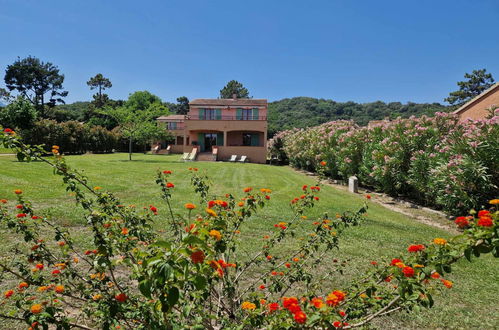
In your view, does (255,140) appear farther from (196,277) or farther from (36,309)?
(196,277)

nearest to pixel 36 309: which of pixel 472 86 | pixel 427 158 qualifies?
pixel 427 158

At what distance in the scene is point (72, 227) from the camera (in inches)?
221

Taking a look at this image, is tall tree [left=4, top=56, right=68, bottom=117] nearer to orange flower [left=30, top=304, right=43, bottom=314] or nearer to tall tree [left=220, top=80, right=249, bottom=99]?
tall tree [left=220, top=80, right=249, bottom=99]

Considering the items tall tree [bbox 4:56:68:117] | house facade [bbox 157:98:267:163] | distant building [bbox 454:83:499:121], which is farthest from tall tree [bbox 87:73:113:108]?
distant building [bbox 454:83:499:121]

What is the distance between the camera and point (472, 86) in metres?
41.7

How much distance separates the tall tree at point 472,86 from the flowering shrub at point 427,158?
36671 mm

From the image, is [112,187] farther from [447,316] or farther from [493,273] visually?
[493,273]

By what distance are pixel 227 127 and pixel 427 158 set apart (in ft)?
76.7

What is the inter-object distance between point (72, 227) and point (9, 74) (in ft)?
228

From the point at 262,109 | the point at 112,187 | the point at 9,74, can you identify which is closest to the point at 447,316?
the point at 112,187

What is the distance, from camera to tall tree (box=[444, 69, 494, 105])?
40719mm

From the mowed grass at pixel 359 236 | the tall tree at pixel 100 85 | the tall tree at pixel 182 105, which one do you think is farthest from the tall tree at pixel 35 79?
the mowed grass at pixel 359 236

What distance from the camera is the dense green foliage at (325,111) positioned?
2478 inches

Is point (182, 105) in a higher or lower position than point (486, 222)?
higher
